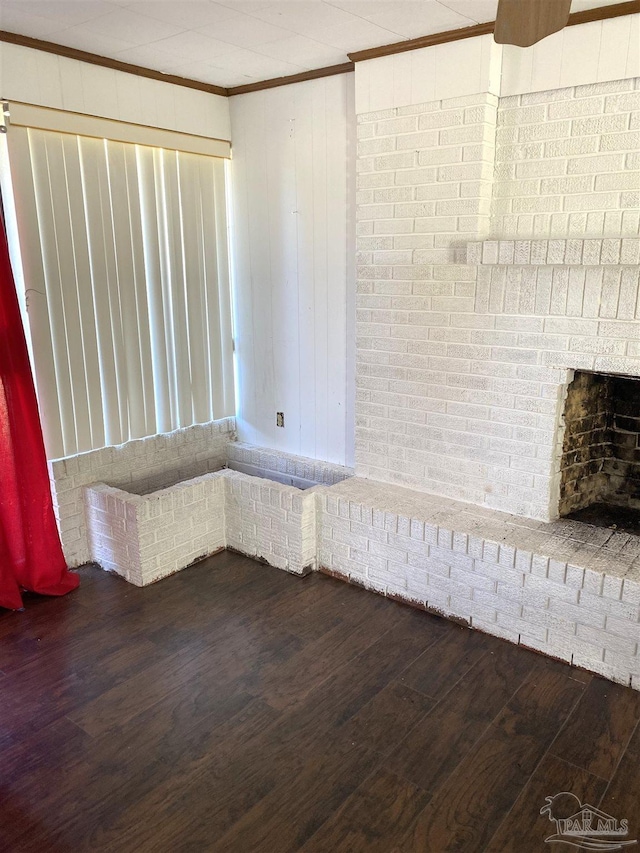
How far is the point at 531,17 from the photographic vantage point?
1.07 m

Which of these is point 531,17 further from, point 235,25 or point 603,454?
point 603,454

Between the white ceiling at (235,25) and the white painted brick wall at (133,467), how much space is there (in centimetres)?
186

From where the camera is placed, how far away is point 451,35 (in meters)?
2.59

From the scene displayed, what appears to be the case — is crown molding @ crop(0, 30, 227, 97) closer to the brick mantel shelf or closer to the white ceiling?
the white ceiling

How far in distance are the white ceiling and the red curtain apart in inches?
34.6

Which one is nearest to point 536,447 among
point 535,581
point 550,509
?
point 550,509

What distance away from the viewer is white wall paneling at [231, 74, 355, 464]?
329 cm

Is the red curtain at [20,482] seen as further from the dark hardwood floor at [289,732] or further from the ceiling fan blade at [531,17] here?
the ceiling fan blade at [531,17]

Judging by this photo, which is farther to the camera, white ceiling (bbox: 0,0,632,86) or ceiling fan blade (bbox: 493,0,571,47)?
white ceiling (bbox: 0,0,632,86)

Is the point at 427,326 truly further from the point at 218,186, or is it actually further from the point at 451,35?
the point at 218,186

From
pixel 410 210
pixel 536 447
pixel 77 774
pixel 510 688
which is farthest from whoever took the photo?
pixel 410 210

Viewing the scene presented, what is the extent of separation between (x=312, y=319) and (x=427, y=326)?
0.81m

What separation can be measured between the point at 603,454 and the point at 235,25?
Result: 2415 millimetres

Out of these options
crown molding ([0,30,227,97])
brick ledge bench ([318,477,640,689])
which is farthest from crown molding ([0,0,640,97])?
brick ledge bench ([318,477,640,689])
